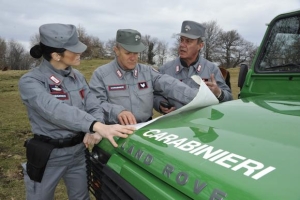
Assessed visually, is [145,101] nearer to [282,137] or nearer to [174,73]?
[174,73]

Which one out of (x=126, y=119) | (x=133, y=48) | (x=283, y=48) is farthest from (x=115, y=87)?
(x=283, y=48)

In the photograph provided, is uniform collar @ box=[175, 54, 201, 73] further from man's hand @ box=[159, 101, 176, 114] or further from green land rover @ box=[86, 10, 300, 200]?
green land rover @ box=[86, 10, 300, 200]

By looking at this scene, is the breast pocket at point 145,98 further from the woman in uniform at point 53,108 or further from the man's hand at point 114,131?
the man's hand at point 114,131

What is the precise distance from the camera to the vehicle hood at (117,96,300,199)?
1089 millimetres

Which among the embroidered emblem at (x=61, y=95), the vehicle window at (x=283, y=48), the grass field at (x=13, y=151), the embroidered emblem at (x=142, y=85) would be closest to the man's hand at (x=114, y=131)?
the embroidered emblem at (x=61, y=95)

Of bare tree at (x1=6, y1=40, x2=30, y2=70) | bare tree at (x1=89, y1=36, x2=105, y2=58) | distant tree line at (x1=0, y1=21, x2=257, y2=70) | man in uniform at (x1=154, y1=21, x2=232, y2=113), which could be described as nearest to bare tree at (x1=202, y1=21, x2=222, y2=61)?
distant tree line at (x1=0, y1=21, x2=257, y2=70)

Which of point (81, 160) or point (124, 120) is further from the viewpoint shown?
point (81, 160)

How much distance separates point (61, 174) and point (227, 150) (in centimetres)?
153

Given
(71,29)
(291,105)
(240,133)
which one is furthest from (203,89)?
(71,29)

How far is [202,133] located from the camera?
159cm

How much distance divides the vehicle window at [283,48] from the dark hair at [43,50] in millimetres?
1739

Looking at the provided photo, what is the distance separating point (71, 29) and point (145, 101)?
0.89m

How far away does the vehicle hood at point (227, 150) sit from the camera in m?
1.09

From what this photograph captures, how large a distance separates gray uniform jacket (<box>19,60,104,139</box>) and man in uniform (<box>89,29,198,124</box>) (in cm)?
20
